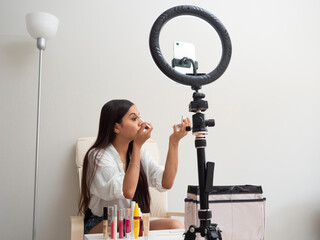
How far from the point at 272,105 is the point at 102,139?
1459mm

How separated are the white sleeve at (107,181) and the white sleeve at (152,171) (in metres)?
0.21

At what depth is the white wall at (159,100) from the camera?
2109 millimetres

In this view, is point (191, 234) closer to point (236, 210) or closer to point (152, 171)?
point (236, 210)

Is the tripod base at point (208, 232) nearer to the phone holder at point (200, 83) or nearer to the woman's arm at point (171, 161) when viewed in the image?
the phone holder at point (200, 83)

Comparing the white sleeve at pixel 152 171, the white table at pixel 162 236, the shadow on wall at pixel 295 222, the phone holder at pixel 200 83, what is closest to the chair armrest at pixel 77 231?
the white table at pixel 162 236

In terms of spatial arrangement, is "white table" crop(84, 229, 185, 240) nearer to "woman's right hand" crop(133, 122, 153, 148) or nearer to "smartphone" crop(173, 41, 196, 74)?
"woman's right hand" crop(133, 122, 153, 148)

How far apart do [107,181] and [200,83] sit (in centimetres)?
98

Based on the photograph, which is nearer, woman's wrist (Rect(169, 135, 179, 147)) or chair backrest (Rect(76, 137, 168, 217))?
woman's wrist (Rect(169, 135, 179, 147))

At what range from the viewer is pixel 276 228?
251 cm

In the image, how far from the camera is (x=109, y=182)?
1.41 metres

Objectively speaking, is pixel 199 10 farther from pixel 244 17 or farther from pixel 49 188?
pixel 244 17

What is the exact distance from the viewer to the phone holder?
53 centimetres

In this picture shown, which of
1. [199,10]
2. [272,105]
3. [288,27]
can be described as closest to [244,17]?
[288,27]

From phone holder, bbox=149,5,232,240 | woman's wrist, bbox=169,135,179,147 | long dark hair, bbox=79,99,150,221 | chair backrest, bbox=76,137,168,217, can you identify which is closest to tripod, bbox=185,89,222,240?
phone holder, bbox=149,5,232,240
